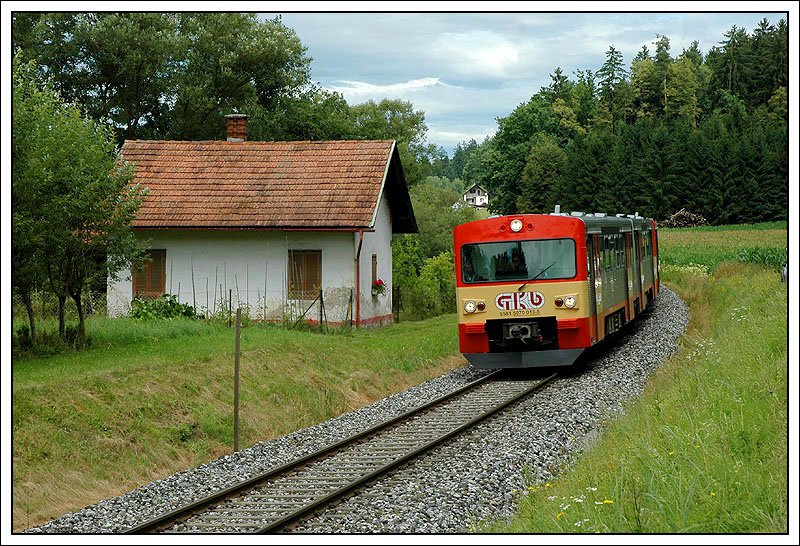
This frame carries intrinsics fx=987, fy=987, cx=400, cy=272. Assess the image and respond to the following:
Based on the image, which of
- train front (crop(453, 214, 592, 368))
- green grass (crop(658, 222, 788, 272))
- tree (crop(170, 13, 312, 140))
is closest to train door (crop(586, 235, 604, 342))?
train front (crop(453, 214, 592, 368))

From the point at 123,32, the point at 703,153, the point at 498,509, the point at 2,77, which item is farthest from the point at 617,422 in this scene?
the point at 703,153

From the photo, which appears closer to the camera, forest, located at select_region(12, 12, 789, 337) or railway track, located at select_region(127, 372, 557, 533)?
railway track, located at select_region(127, 372, 557, 533)

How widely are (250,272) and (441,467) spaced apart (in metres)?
15.8

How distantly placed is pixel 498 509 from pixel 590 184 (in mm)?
49773

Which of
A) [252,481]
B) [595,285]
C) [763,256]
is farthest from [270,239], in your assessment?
[763,256]

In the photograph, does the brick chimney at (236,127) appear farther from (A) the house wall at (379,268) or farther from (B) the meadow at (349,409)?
(B) the meadow at (349,409)

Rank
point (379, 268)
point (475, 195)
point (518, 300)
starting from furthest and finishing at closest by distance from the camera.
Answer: point (475, 195) < point (379, 268) < point (518, 300)

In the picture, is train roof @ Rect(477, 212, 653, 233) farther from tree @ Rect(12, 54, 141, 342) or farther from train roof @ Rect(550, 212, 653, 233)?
tree @ Rect(12, 54, 141, 342)

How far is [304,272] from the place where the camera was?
25953 millimetres

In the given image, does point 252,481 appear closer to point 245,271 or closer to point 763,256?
point 245,271

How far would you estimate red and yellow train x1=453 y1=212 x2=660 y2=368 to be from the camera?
671 inches

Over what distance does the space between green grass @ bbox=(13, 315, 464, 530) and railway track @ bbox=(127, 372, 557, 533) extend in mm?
1898

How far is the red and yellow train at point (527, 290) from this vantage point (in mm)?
17047

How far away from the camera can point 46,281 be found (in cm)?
1714
